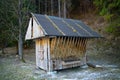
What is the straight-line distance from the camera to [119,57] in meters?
17.8

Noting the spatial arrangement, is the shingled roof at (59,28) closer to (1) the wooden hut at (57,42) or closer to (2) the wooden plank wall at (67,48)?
(1) the wooden hut at (57,42)

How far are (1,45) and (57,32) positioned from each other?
1460cm

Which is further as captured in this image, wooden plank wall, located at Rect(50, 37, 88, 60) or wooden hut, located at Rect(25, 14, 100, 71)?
wooden plank wall, located at Rect(50, 37, 88, 60)


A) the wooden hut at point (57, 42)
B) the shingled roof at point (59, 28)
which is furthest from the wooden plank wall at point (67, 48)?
the shingled roof at point (59, 28)

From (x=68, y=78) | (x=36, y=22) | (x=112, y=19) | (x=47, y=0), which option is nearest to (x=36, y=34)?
(x=36, y=22)

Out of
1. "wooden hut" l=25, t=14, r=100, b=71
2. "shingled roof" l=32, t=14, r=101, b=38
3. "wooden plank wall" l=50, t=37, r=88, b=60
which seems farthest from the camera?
"wooden plank wall" l=50, t=37, r=88, b=60

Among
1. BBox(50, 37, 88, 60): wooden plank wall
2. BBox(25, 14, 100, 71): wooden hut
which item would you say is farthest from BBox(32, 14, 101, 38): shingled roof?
BBox(50, 37, 88, 60): wooden plank wall

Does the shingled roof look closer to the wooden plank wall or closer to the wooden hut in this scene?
the wooden hut

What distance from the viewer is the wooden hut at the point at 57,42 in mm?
12156

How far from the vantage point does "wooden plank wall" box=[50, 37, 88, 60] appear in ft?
40.3

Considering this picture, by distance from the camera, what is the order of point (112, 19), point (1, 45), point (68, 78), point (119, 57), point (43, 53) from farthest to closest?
point (1, 45)
point (119, 57)
point (112, 19)
point (43, 53)
point (68, 78)

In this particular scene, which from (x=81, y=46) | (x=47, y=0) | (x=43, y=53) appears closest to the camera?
(x=43, y=53)

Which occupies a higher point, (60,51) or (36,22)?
(36,22)

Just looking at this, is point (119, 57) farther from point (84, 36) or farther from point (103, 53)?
point (84, 36)
